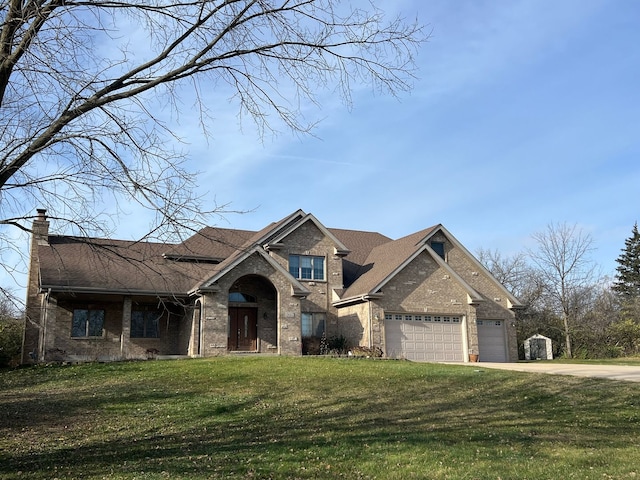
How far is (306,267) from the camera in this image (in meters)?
29.6

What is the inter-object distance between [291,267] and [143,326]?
7581 millimetres

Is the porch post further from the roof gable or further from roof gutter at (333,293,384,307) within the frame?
roof gutter at (333,293,384,307)

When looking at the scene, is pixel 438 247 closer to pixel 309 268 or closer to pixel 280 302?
pixel 309 268

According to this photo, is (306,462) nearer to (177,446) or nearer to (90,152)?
(177,446)

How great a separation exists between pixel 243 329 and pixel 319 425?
628 inches

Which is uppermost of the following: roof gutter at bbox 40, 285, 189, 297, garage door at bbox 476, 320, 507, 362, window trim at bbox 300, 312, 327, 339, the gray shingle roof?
the gray shingle roof

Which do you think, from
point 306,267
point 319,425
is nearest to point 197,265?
point 306,267

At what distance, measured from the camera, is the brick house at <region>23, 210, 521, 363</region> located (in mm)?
24812

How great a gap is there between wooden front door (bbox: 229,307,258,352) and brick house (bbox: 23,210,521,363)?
0.05 metres

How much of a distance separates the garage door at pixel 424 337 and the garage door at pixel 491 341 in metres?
2.18

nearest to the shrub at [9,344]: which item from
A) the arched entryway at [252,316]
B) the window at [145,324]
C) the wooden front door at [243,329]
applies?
the window at [145,324]

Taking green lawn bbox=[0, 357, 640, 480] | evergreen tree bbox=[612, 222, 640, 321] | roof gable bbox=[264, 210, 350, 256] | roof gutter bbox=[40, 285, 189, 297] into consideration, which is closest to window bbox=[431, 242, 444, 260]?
roof gable bbox=[264, 210, 350, 256]

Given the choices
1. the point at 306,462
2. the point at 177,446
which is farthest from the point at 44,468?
the point at 306,462

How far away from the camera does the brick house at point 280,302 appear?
24812 millimetres
